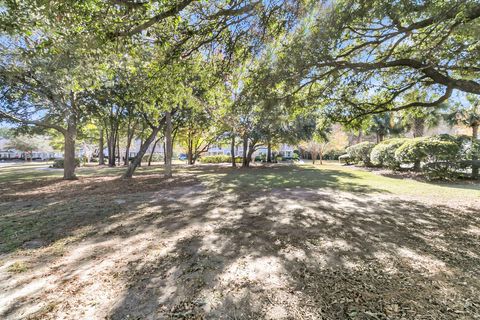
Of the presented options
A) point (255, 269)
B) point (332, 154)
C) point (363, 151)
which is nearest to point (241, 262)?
point (255, 269)

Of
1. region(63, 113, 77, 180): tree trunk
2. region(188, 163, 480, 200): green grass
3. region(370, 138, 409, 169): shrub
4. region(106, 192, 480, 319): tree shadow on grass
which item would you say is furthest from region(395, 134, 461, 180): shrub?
region(63, 113, 77, 180): tree trunk

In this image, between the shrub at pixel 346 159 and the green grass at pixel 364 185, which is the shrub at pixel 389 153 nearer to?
the green grass at pixel 364 185

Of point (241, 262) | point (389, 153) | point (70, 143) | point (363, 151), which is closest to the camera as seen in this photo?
point (241, 262)

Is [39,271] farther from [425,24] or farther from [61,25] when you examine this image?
[425,24]

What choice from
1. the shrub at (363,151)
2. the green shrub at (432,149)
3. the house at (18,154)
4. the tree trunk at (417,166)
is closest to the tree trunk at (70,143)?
the green shrub at (432,149)

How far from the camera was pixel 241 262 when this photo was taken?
2.77m

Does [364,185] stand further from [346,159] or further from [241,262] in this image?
[346,159]

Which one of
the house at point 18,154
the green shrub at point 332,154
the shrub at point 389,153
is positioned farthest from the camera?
the house at point 18,154

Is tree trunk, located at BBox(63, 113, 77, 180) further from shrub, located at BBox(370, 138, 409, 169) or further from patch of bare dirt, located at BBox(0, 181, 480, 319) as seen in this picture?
shrub, located at BBox(370, 138, 409, 169)

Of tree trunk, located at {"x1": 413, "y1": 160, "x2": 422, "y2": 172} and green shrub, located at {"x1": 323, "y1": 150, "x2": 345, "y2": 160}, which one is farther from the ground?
green shrub, located at {"x1": 323, "y1": 150, "x2": 345, "y2": 160}

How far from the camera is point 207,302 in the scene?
2.05 m

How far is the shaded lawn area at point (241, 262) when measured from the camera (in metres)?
1.98

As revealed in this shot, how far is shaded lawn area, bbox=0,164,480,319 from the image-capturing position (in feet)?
6.51

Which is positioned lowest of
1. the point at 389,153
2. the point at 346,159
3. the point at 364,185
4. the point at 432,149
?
the point at 364,185
